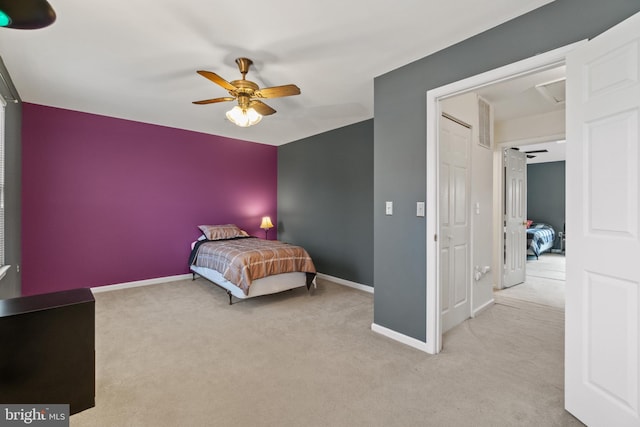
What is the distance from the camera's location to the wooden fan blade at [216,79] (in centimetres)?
227

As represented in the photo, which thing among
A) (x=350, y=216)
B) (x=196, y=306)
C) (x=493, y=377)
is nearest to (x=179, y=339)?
(x=196, y=306)

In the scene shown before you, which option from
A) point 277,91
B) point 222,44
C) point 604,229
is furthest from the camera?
point 277,91

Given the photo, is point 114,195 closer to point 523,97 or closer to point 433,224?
point 433,224

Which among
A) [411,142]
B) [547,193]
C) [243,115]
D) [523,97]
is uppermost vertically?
[523,97]

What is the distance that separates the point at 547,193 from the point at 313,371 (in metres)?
8.99

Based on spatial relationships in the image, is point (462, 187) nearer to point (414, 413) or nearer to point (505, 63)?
point (505, 63)

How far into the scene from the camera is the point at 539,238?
6.88 m

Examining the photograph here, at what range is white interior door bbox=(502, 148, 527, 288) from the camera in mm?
4461

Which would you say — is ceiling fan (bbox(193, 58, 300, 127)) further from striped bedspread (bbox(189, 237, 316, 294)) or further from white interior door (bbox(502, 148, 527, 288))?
white interior door (bbox(502, 148, 527, 288))

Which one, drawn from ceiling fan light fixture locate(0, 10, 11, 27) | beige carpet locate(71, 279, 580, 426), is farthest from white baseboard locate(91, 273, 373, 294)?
ceiling fan light fixture locate(0, 10, 11, 27)

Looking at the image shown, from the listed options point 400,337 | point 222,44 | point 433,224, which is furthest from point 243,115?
point 400,337

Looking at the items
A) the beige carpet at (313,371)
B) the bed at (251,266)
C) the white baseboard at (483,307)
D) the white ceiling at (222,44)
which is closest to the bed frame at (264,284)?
the bed at (251,266)

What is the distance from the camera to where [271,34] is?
2.25 m

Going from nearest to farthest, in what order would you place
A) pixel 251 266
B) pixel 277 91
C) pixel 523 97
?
pixel 277 91 < pixel 523 97 < pixel 251 266
